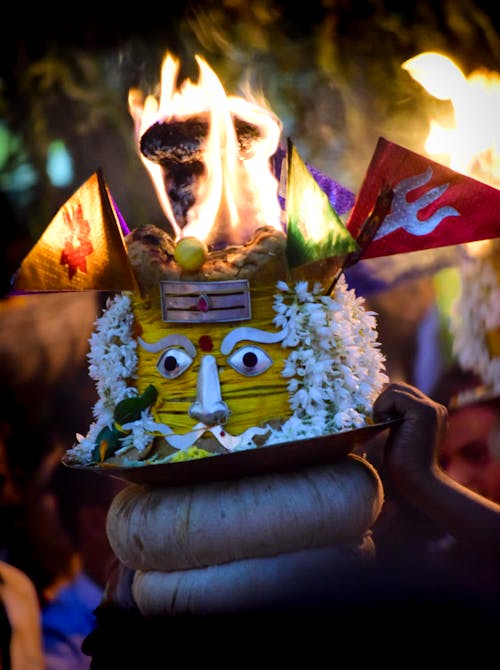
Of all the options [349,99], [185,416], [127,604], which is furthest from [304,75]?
[127,604]

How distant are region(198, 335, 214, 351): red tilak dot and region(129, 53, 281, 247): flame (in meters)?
0.47

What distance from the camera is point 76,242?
2180mm

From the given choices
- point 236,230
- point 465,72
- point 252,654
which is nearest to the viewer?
point 252,654

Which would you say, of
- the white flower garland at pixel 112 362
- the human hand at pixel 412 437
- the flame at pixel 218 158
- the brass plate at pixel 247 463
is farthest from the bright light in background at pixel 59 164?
the human hand at pixel 412 437

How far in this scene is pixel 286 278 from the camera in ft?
7.32

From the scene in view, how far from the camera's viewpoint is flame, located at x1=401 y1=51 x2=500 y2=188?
10.1 ft

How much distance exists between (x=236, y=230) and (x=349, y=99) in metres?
0.92

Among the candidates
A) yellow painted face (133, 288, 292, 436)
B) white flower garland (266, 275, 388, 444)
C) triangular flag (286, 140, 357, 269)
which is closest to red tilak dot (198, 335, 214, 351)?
yellow painted face (133, 288, 292, 436)

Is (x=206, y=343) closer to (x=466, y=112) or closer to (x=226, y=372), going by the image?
(x=226, y=372)

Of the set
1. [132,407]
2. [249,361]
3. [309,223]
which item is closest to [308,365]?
[249,361]

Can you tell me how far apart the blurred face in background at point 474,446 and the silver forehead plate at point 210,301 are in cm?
147

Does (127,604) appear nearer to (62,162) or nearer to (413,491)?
(413,491)

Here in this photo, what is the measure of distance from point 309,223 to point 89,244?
0.63m

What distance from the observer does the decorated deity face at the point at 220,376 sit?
2.13 m
